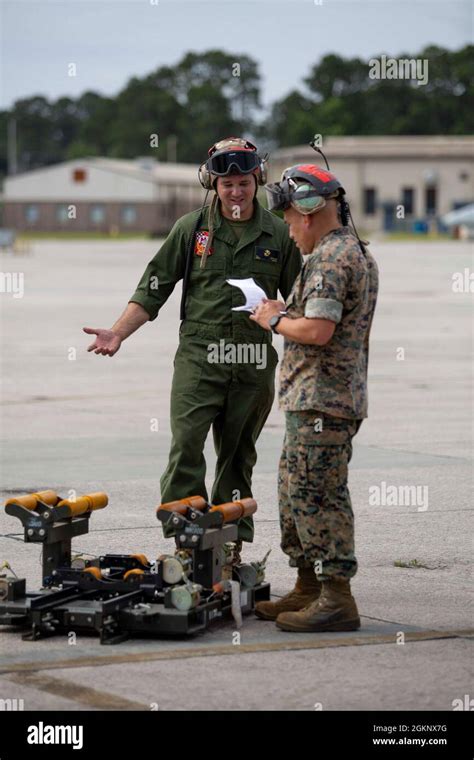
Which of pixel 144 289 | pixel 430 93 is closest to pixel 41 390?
pixel 144 289

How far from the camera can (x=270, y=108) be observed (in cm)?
19038

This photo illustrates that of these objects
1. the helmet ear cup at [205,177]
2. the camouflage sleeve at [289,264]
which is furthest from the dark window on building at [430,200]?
the helmet ear cup at [205,177]

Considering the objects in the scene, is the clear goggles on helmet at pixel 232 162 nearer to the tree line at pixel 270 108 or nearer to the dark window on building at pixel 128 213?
the dark window on building at pixel 128 213

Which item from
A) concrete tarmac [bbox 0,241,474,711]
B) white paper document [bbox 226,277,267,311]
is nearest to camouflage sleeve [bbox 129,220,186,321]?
white paper document [bbox 226,277,267,311]

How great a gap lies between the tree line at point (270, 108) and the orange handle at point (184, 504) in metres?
153

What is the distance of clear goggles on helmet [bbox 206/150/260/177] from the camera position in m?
7.10

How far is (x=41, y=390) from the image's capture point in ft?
53.2

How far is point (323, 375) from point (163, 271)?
4.54ft

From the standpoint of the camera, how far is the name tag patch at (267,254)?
24.1 feet

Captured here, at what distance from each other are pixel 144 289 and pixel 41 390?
29.2ft

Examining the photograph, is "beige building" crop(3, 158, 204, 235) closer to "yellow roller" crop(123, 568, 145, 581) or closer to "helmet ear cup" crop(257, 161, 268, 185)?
"helmet ear cup" crop(257, 161, 268, 185)

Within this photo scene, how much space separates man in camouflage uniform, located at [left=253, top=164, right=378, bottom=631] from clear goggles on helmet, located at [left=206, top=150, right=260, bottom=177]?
65 centimetres

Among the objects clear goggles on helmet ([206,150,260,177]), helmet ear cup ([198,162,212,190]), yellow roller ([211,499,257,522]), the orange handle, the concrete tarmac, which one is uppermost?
clear goggles on helmet ([206,150,260,177])
